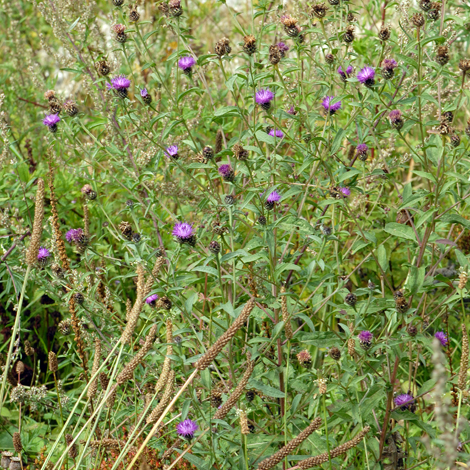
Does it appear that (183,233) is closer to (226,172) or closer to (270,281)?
(226,172)

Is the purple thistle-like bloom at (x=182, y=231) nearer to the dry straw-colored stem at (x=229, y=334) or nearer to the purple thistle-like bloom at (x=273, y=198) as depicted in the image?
the purple thistle-like bloom at (x=273, y=198)

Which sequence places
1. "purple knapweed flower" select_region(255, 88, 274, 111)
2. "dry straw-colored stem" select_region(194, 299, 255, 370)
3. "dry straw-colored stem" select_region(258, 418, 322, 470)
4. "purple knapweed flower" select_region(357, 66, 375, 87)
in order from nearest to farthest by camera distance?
"dry straw-colored stem" select_region(194, 299, 255, 370) → "dry straw-colored stem" select_region(258, 418, 322, 470) → "purple knapweed flower" select_region(357, 66, 375, 87) → "purple knapweed flower" select_region(255, 88, 274, 111)

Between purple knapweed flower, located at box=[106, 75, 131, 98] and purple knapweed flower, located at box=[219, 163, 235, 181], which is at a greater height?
purple knapweed flower, located at box=[106, 75, 131, 98]

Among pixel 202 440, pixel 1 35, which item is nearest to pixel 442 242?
pixel 202 440

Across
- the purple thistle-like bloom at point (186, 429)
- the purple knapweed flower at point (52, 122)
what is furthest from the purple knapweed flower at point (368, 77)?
the purple knapweed flower at point (52, 122)

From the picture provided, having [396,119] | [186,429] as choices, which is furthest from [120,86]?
[186,429]

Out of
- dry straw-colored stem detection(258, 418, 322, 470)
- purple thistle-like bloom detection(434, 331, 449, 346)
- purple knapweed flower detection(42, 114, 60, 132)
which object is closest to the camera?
dry straw-colored stem detection(258, 418, 322, 470)

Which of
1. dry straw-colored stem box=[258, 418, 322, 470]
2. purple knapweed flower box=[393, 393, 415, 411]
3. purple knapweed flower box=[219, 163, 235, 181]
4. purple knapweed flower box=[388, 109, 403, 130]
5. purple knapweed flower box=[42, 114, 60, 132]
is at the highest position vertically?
purple knapweed flower box=[388, 109, 403, 130]

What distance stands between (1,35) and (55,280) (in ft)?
13.4

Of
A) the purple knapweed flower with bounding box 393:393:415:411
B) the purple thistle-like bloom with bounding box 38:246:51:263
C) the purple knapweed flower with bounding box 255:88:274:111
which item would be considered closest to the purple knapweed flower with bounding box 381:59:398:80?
the purple knapweed flower with bounding box 255:88:274:111

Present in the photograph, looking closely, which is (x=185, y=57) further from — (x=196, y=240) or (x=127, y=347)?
(x=127, y=347)

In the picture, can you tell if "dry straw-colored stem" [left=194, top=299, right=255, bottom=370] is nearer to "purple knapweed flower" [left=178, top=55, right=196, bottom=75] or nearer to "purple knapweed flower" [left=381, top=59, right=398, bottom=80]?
"purple knapweed flower" [left=381, top=59, right=398, bottom=80]

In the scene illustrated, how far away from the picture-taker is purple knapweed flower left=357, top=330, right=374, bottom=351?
2.30m

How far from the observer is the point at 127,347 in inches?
128
